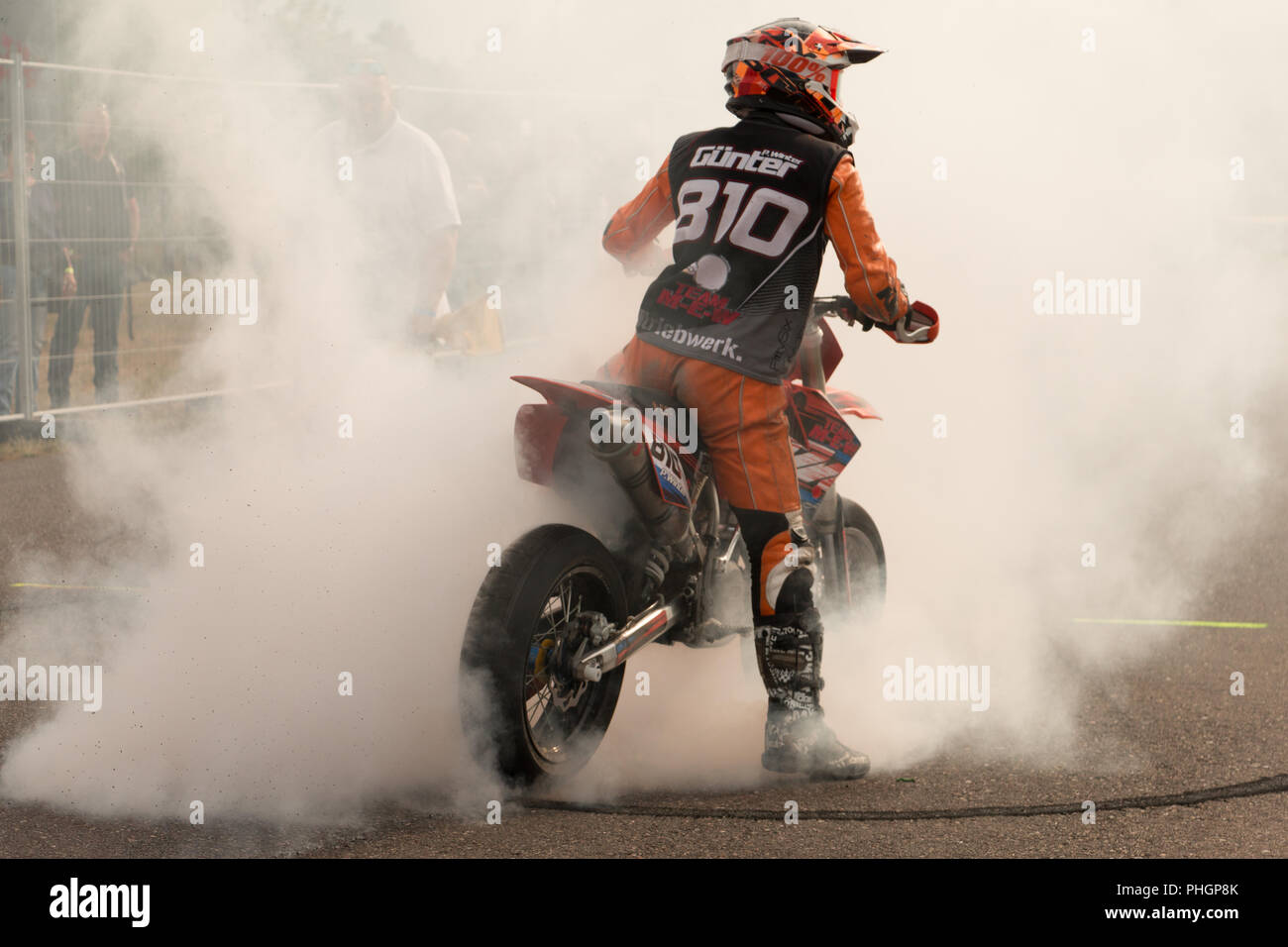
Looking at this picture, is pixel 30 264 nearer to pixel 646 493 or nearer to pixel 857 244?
pixel 646 493

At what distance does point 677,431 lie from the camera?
4.30m

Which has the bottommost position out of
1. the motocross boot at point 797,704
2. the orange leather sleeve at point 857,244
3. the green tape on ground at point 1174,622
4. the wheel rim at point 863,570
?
the motocross boot at point 797,704

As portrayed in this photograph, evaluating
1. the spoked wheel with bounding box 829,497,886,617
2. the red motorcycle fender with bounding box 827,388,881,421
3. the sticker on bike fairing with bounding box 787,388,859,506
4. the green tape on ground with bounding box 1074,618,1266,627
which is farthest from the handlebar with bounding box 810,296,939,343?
the green tape on ground with bounding box 1074,618,1266,627

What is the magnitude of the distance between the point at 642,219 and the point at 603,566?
3.67ft

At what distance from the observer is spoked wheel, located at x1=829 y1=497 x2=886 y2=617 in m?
5.23

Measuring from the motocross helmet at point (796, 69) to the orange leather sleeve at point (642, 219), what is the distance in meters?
0.38

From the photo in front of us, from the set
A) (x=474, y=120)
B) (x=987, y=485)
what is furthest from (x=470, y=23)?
(x=987, y=485)

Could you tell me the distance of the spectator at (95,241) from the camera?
10086mm

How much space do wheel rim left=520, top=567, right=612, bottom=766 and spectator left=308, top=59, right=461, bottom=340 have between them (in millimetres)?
3113

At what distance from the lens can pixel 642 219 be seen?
183 inches
